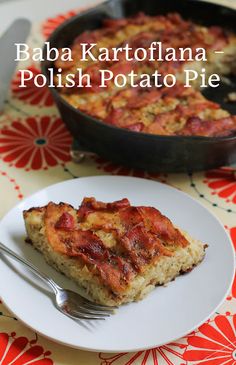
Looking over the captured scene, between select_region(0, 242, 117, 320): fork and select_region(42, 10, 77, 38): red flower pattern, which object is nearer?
select_region(0, 242, 117, 320): fork

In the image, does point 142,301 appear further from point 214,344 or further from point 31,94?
point 31,94

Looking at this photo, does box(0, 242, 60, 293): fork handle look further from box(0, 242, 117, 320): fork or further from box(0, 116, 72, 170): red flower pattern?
box(0, 116, 72, 170): red flower pattern

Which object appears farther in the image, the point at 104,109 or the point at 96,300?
the point at 104,109

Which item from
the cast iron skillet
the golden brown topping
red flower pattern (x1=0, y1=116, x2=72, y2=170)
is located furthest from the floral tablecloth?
the golden brown topping

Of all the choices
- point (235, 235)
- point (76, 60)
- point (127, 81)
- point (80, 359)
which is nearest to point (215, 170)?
point (235, 235)

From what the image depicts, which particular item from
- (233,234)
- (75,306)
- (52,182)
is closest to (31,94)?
(52,182)

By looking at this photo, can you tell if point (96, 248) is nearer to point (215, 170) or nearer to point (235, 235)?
point (235, 235)

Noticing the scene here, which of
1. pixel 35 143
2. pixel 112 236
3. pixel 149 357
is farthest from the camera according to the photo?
pixel 35 143
